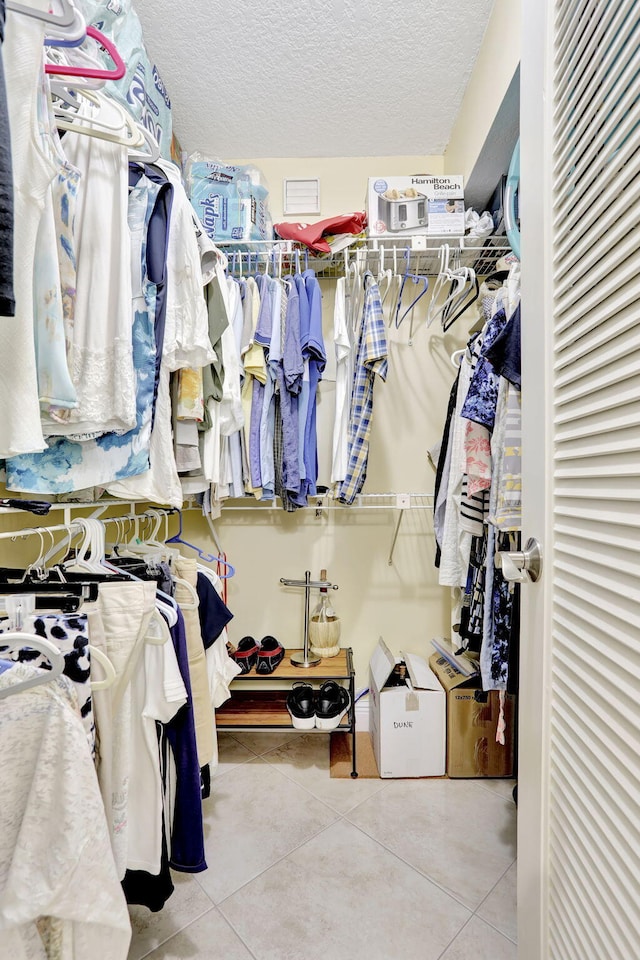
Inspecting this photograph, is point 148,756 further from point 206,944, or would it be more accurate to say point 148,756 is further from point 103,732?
point 206,944

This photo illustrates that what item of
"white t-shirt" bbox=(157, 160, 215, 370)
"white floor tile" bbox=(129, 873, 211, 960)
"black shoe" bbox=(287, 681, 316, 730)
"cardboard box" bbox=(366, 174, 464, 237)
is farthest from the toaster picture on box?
"white floor tile" bbox=(129, 873, 211, 960)

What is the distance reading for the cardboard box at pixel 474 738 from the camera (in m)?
1.85

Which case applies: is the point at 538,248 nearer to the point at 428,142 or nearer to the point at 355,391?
the point at 355,391

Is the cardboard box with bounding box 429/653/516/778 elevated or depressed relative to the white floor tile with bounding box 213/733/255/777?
elevated

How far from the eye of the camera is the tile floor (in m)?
1.18

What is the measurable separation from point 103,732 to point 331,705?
3.90 feet

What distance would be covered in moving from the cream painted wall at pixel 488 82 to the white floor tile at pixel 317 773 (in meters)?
2.46

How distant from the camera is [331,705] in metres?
1.91

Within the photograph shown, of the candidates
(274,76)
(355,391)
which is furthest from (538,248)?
(274,76)

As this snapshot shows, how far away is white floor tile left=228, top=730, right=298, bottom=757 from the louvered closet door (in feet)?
4.97

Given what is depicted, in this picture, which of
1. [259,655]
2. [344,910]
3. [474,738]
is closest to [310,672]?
[259,655]

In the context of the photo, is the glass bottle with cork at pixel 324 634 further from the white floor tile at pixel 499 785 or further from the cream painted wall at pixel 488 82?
the cream painted wall at pixel 488 82

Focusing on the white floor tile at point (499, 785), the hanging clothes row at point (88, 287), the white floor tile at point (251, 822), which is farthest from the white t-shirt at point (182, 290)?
the white floor tile at point (499, 785)

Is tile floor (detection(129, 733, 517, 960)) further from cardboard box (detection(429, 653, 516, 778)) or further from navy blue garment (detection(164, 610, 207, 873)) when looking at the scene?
navy blue garment (detection(164, 610, 207, 873))
